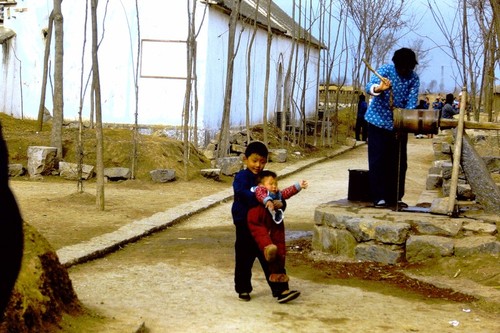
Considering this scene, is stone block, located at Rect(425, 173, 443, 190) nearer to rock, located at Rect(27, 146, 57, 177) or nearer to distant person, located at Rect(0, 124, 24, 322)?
rock, located at Rect(27, 146, 57, 177)

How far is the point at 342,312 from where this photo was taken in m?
5.65

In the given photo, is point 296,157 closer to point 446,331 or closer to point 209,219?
point 209,219

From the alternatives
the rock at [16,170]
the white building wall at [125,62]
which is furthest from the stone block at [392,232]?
the white building wall at [125,62]

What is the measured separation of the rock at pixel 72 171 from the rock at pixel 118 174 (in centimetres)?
29

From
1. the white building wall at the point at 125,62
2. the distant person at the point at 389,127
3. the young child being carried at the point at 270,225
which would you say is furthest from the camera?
the white building wall at the point at 125,62

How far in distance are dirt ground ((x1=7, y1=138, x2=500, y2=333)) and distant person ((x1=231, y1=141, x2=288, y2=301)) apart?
0.45 feet

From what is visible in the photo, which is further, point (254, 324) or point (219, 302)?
point (219, 302)

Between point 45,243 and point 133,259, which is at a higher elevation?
point 45,243

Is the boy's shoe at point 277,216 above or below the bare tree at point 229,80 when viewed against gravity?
below

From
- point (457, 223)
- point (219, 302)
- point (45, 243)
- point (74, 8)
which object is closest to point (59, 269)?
point (45, 243)

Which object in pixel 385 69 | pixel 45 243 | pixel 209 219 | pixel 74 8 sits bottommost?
pixel 209 219

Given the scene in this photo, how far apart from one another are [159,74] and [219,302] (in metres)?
15.7

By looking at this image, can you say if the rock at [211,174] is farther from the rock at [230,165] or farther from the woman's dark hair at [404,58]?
the woman's dark hair at [404,58]

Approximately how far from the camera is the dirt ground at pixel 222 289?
529cm
